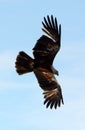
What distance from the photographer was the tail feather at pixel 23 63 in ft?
40.9

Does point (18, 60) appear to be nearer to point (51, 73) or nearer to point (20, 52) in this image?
point (20, 52)

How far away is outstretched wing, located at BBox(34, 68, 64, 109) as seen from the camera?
12492mm

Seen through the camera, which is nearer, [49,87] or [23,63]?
[23,63]

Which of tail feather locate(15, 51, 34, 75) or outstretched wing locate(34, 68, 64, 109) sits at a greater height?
tail feather locate(15, 51, 34, 75)

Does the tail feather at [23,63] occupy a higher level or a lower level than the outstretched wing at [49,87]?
higher

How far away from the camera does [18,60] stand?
41.7ft

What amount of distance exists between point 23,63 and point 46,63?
722mm

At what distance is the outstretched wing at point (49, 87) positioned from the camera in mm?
12492

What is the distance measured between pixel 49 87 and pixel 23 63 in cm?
113

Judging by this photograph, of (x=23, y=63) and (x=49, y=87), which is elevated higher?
(x=23, y=63)

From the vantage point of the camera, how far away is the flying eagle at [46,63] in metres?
12.4

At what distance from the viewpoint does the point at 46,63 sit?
12.8m

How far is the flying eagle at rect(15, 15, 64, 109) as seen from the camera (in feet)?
40.8

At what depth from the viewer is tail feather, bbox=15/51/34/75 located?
12461 millimetres
